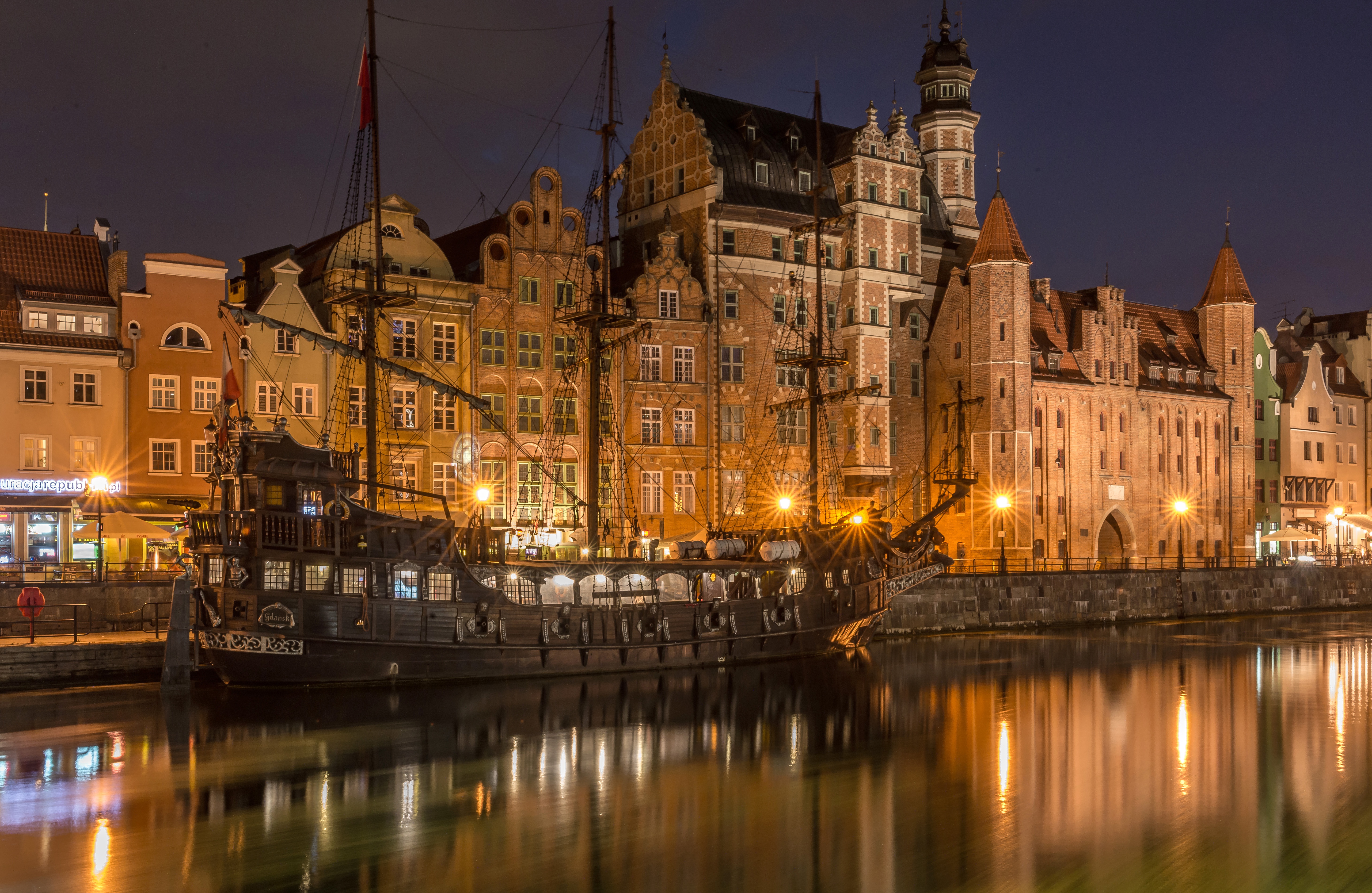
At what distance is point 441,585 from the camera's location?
128ft

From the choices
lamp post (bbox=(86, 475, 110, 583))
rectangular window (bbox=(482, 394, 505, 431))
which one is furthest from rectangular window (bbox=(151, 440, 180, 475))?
rectangular window (bbox=(482, 394, 505, 431))

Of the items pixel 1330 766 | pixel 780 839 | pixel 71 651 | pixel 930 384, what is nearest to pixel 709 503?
pixel 930 384

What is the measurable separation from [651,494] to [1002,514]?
19968 millimetres

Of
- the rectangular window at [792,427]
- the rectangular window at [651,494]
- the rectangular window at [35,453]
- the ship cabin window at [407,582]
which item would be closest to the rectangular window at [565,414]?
the rectangular window at [651,494]

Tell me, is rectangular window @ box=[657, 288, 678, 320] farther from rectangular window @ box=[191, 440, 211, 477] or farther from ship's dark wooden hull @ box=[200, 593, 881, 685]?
rectangular window @ box=[191, 440, 211, 477]

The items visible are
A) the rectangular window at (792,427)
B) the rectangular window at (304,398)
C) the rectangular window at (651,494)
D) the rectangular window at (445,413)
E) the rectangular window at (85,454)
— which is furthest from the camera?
the rectangular window at (792,427)

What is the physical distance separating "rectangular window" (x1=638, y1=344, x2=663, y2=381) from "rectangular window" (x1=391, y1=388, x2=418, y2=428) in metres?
11.2

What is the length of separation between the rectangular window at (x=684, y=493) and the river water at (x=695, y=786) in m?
20.9

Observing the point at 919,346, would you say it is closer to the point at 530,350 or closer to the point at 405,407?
the point at 530,350

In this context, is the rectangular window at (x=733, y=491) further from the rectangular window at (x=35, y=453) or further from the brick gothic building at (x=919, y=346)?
the rectangular window at (x=35, y=453)

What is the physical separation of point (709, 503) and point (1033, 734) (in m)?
31.8

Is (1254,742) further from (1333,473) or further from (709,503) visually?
(1333,473)

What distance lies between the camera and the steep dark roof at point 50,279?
5053cm

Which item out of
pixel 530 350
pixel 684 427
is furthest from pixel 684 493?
pixel 530 350
